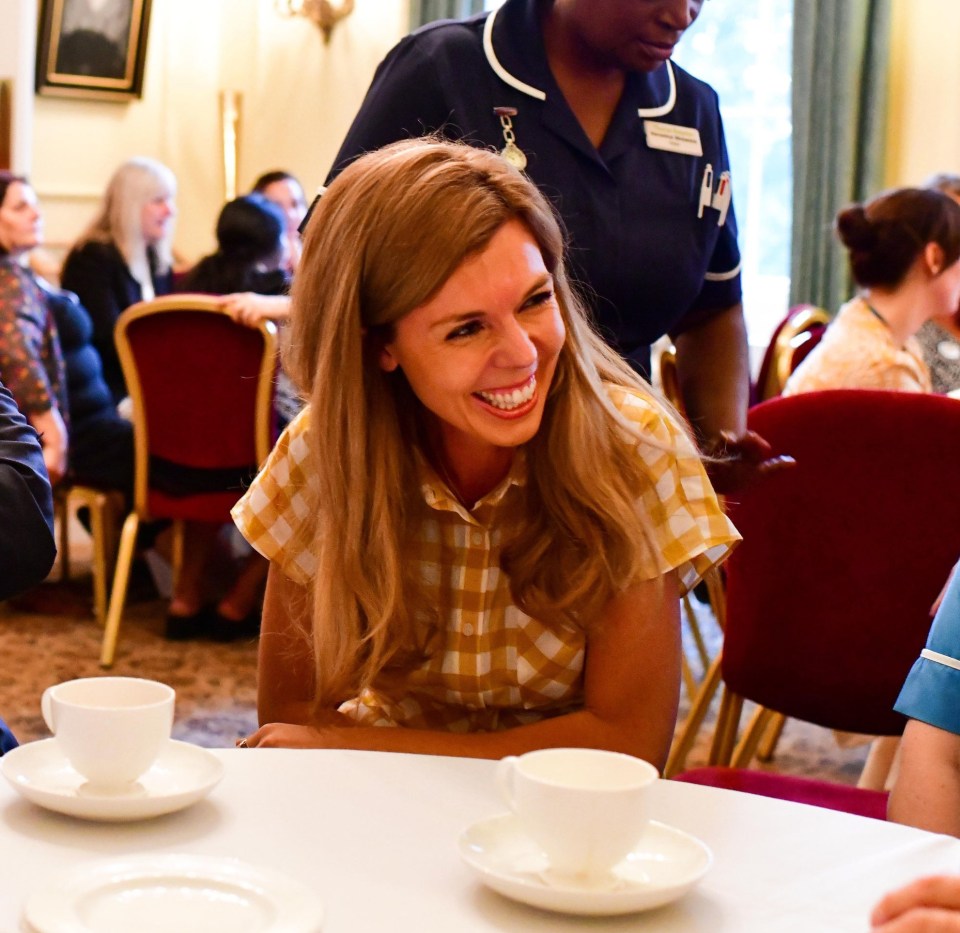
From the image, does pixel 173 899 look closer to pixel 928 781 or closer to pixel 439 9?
pixel 928 781

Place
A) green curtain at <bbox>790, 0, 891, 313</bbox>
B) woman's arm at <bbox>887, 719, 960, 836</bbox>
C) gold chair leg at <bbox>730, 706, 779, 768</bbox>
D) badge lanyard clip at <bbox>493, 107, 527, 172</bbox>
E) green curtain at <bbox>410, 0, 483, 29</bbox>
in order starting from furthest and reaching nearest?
green curtain at <bbox>410, 0, 483, 29</bbox> → green curtain at <bbox>790, 0, 891, 313</bbox> → gold chair leg at <bbox>730, 706, 779, 768</bbox> → badge lanyard clip at <bbox>493, 107, 527, 172</bbox> → woman's arm at <bbox>887, 719, 960, 836</bbox>

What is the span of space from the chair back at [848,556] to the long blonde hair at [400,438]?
557mm

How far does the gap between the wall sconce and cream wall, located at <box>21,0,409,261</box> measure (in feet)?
0.14

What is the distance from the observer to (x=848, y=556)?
191cm

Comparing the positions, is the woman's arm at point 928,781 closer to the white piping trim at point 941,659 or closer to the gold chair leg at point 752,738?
the white piping trim at point 941,659

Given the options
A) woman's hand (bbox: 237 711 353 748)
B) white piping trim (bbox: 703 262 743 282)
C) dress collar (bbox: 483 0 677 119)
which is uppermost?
dress collar (bbox: 483 0 677 119)

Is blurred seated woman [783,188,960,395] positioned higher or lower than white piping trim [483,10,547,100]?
lower

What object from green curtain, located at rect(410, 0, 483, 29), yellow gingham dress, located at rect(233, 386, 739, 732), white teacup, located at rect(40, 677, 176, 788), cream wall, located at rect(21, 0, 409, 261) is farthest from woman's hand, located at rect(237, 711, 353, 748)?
cream wall, located at rect(21, 0, 409, 261)

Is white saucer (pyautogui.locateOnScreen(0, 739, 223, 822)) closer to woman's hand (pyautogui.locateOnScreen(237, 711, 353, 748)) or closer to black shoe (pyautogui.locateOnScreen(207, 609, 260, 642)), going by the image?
woman's hand (pyautogui.locateOnScreen(237, 711, 353, 748))

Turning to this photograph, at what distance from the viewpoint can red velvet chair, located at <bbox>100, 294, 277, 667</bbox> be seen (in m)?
3.89

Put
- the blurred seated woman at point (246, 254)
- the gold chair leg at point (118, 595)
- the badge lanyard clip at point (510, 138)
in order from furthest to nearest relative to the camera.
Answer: the blurred seated woman at point (246, 254), the gold chair leg at point (118, 595), the badge lanyard clip at point (510, 138)

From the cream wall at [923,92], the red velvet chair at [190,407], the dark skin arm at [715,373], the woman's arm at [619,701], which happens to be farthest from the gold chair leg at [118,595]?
the cream wall at [923,92]

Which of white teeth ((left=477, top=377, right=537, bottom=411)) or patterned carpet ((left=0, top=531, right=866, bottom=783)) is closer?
white teeth ((left=477, top=377, right=537, bottom=411))

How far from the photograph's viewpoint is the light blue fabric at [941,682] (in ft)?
4.03
